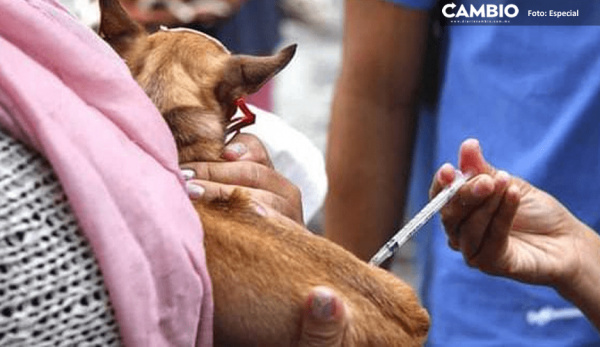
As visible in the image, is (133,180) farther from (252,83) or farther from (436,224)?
(436,224)

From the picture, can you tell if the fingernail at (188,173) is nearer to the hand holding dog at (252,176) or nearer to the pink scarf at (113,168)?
the hand holding dog at (252,176)

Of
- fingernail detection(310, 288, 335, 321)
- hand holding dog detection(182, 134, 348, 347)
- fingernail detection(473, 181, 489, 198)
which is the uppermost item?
fingernail detection(310, 288, 335, 321)

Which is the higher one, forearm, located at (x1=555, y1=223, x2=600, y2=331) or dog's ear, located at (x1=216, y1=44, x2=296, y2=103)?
dog's ear, located at (x1=216, y1=44, x2=296, y2=103)

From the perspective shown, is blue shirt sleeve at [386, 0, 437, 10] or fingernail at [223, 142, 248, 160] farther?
blue shirt sleeve at [386, 0, 437, 10]

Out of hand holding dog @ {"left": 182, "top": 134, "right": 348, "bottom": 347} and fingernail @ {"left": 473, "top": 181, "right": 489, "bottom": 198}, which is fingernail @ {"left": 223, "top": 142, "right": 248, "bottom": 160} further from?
fingernail @ {"left": 473, "top": 181, "right": 489, "bottom": 198}

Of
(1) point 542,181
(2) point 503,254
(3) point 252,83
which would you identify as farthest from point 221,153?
(1) point 542,181

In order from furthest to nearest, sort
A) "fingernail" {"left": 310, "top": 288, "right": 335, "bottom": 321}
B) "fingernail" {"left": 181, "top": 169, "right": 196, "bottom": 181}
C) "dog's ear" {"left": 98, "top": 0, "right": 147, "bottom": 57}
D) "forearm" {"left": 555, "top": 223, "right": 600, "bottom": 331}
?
"forearm" {"left": 555, "top": 223, "right": 600, "bottom": 331} → "dog's ear" {"left": 98, "top": 0, "right": 147, "bottom": 57} → "fingernail" {"left": 181, "top": 169, "right": 196, "bottom": 181} → "fingernail" {"left": 310, "top": 288, "right": 335, "bottom": 321}

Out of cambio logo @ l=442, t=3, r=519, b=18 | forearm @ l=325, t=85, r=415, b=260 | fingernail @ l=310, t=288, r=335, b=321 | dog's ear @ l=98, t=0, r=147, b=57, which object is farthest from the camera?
forearm @ l=325, t=85, r=415, b=260

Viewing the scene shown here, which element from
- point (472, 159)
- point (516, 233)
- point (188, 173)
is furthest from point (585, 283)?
point (188, 173)

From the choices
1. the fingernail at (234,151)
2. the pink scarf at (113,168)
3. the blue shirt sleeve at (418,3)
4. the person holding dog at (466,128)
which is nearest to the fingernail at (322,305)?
the pink scarf at (113,168)

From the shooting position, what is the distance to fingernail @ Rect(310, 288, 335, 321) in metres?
1.37

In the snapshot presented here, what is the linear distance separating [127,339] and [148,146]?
0.18m

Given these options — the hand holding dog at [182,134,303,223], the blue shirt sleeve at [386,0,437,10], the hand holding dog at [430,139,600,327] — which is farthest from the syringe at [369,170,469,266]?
the blue shirt sleeve at [386,0,437,10]

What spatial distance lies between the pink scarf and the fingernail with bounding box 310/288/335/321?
10 centimetres
